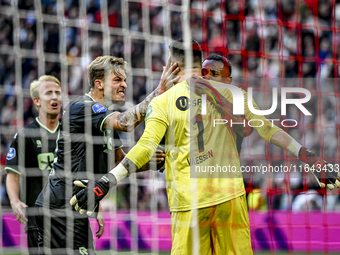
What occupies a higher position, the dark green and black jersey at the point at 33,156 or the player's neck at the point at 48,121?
the player's neck at the point at 48,121

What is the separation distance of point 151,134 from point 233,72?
14.0 ft

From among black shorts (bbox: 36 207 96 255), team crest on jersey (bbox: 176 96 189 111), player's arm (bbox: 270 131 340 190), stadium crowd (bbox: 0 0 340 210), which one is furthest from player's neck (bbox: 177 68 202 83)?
stadium crowd (bbox: 0 0 340 210)

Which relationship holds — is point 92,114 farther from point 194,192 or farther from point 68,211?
point 194,192

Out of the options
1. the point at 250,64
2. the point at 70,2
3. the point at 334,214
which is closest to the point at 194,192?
the point at 334,214

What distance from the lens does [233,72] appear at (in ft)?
21.7

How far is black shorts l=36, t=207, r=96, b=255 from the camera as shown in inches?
118

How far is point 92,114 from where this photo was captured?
9.78ft

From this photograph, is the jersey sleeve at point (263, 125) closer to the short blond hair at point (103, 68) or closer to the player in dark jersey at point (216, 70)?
the player in dark jersey at point (216, 70)

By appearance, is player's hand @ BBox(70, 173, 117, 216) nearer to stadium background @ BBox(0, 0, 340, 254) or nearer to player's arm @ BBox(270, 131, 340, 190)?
player's arm @ BBox(270, 131, 340, 190)

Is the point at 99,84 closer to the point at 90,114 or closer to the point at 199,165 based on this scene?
the point at 90,114

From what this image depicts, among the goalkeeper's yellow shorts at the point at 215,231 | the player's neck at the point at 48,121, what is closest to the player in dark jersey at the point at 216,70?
the goalkeeper's yellow shorts at the point at 215,231

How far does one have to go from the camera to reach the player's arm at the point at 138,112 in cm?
286

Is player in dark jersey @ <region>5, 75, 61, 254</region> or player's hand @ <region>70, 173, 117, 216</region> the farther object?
player in dark jersey @ <region>5, 75, 61, 254</region>

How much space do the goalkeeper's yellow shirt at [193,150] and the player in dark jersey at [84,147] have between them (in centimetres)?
25
